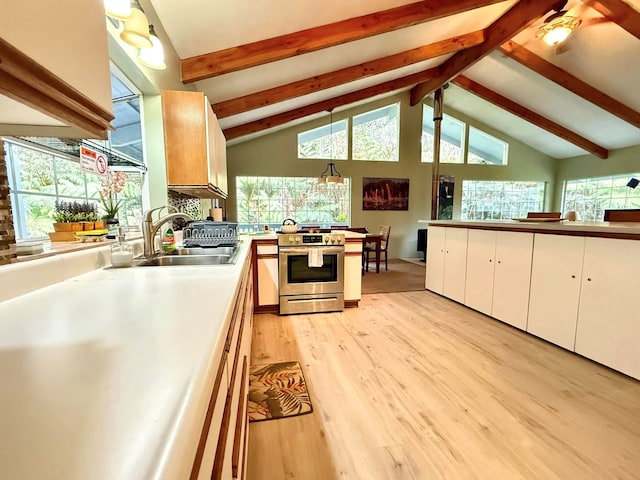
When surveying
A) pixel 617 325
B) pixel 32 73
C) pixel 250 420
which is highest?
pixel 32 73

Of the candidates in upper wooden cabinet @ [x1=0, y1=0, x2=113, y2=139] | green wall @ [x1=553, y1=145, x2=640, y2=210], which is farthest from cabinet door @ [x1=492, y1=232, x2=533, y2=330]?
green wall @ [x1=553, y1=145, x2=640, y2=210]

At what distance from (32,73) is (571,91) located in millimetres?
6619

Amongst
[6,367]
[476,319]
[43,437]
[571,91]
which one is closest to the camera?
[43,437]

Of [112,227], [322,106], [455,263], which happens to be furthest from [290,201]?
[112,227]

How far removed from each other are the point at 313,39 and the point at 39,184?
236cm

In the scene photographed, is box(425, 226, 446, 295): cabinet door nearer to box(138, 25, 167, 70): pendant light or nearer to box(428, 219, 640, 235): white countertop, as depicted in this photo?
box(428, 219, 640, 235): white countertop

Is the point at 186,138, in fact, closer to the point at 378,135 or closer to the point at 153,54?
the point at 153,54

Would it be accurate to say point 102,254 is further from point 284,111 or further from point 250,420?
point 284,111

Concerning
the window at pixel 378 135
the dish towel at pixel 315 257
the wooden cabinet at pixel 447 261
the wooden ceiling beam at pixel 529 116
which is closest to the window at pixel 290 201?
the window at pixel 378 135

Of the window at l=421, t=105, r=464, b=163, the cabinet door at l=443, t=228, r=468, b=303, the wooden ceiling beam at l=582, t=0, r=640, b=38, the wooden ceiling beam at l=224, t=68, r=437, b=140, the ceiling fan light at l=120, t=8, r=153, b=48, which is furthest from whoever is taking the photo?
the window at l=421, t=105, r=464, b=163

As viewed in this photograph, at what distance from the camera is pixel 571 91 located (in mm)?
4680

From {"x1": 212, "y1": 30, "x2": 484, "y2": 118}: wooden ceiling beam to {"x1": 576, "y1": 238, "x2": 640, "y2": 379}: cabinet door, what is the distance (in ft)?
10.7

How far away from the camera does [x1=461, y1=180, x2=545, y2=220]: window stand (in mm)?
7027

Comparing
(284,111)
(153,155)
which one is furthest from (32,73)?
(284,111)
